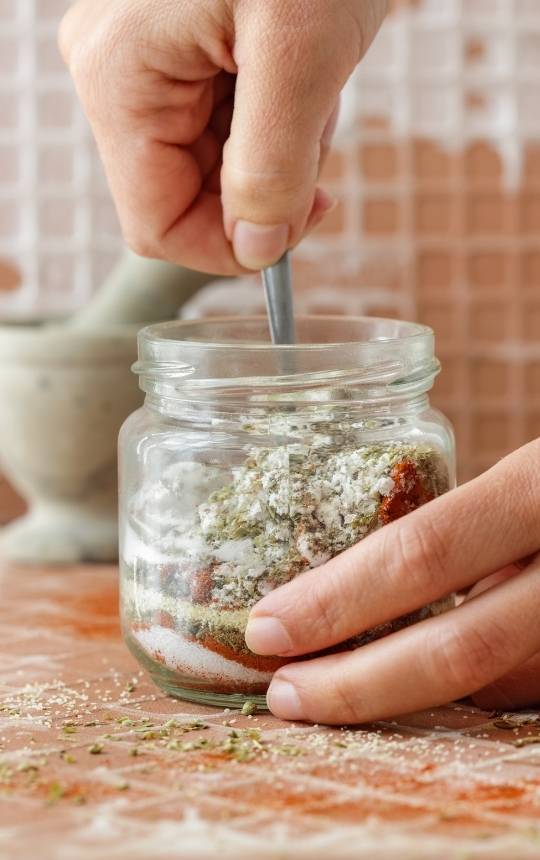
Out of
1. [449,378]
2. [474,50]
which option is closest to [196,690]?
[449,378]

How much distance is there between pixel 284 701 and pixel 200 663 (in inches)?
1.9

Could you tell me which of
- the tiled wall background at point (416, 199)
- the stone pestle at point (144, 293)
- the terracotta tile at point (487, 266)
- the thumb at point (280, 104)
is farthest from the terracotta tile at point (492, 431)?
the thumb at point (280, 104)

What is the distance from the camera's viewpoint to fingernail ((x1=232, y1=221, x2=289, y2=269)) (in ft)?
2.23

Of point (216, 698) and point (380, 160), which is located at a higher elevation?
point (380, 160)

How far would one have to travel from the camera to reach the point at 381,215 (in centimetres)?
129

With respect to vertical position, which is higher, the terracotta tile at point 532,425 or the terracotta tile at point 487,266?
Answer: the terracotta tile at point 487,266

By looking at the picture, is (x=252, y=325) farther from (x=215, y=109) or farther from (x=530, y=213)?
(x=530, y=213)

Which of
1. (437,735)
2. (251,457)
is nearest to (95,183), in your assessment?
(251,457)

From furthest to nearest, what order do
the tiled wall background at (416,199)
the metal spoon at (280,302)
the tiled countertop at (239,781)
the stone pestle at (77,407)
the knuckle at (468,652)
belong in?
the tiled wall background at (416,199), the stone pestle at (77,407), the metal spoon at (280,302), the knuckle at (468,652), the tiled countertop at (239,781)

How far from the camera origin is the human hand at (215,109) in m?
0.62

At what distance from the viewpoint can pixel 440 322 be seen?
129 cm

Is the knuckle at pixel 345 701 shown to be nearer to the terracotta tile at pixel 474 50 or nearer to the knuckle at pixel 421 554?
the knuckle at pixel 421 554

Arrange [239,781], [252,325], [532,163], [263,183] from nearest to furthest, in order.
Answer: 1. [239,781]
2. [263,183]
3. [252,325]
4. [532,163]

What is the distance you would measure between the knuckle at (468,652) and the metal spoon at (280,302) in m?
0.20
